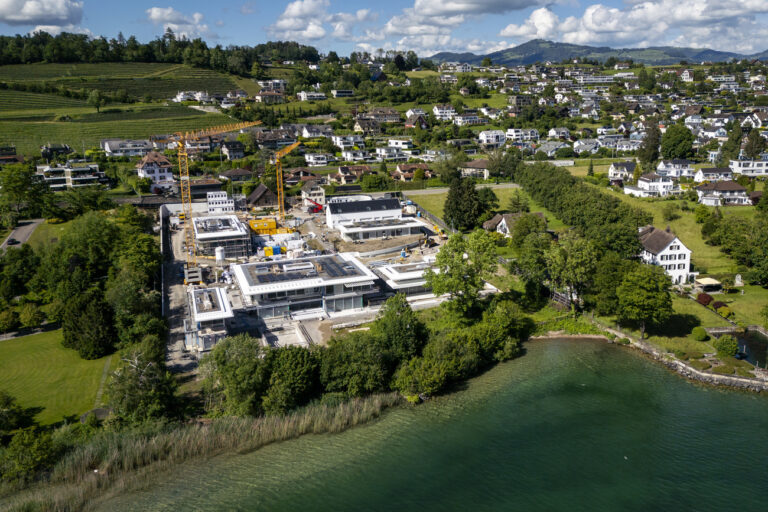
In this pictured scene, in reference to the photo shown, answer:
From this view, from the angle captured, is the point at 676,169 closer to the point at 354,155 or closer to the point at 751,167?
the point at 751,167

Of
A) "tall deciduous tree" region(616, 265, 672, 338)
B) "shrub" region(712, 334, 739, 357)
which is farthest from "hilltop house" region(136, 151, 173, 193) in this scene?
"shrub" region(712, 334, 739, 357)

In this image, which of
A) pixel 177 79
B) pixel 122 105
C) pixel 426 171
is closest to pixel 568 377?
pixel 426 171

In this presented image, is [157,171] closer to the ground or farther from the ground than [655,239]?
farther from the ground

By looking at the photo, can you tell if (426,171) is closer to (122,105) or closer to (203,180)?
(203,180)

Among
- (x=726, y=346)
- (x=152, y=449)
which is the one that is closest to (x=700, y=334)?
(x=726, y=346)

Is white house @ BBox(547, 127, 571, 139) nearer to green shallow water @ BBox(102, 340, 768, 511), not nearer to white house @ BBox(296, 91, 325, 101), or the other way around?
white house @ BBox(296, 91, 325, 101)

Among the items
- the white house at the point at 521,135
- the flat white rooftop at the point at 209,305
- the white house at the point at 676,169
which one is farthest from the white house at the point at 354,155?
the flat white rooftop at the point at 209,305
